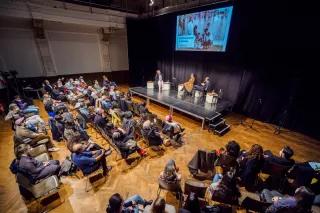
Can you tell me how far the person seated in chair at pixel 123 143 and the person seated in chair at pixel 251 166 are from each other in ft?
7.95

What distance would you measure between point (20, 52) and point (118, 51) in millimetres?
6236

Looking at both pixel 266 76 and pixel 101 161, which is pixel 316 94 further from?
pixel 101 161

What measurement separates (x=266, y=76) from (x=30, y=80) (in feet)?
41.0

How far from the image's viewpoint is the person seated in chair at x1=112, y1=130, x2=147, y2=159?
12.2 feet

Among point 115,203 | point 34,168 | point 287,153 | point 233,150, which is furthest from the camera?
point 233,150

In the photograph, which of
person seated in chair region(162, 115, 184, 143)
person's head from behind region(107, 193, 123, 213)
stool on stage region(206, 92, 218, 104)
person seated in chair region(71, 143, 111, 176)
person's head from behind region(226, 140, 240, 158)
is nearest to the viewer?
person's head from behind region(107, 193, 123, 213)

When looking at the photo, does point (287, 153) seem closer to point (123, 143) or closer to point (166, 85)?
point (123, 143)

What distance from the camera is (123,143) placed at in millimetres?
3799

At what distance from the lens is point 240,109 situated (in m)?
7.28

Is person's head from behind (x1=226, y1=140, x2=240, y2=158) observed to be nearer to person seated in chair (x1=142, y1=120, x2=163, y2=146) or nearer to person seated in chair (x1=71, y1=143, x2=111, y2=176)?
Result: person seated in chair (x1=142, y1=120, x2=163, y2=146)

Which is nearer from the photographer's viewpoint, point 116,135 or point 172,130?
point 116,135

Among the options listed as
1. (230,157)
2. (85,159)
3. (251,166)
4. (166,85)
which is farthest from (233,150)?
(166,85)

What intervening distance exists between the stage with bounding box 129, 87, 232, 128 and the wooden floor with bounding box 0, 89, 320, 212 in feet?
1.67

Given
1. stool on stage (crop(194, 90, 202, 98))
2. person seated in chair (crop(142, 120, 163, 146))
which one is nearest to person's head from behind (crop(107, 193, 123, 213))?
person seated in chair (crop(142, 120, 163, 146))
